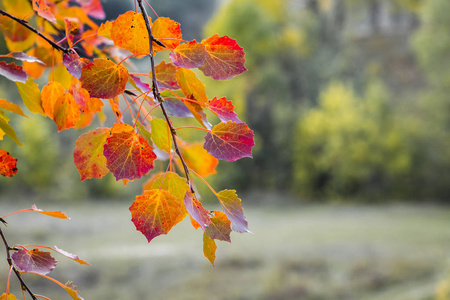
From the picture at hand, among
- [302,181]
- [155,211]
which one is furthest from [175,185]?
[302,181]

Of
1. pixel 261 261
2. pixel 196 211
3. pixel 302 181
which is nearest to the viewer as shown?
pixel 196 211

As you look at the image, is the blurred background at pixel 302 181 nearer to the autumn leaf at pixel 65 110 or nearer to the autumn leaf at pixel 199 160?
the autumn leaf at pixel 199 160

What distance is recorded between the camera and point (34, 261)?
0.39m

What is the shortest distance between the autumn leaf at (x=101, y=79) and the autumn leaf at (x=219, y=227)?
0.39 ft

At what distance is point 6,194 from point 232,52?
36.3 ft

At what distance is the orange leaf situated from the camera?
0.42 m

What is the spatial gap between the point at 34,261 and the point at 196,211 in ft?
0.54

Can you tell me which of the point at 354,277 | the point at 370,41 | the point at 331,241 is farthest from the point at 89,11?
the point at 370,41

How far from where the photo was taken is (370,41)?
14664 mm

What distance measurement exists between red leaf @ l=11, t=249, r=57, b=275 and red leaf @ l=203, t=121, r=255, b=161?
0.17 m

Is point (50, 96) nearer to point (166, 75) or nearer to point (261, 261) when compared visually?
point (166, 75)

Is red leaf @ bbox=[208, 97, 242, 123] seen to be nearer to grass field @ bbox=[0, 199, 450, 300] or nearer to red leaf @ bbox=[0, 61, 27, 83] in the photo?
red leaf @ bbox=[0, 61, 27, 83]

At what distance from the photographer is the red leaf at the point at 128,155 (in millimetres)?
323

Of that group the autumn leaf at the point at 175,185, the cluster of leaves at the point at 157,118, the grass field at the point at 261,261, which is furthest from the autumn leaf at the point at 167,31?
the grass field at the point at 261,261
